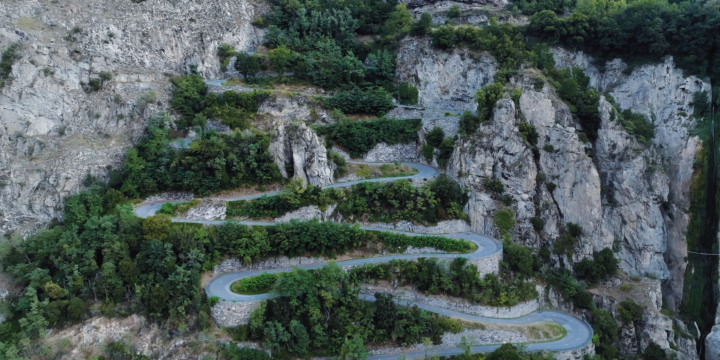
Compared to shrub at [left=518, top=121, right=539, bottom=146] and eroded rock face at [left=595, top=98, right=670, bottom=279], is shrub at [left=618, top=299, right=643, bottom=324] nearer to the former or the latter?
eroded rock face at [left=595, top=98, right=670, bottom=279]

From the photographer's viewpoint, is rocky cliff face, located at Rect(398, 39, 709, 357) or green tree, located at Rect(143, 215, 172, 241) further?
rocky cliff face, located at Rect(398, 39, 709, 357)

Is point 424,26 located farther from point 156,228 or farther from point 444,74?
point 156,228

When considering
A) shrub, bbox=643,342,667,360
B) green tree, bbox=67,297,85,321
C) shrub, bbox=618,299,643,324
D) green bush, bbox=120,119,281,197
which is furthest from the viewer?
green bush, bbox=120,119,281,197

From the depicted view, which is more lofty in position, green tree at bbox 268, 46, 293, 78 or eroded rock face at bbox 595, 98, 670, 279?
→ green tree at bbox 268, 46, 293, 78

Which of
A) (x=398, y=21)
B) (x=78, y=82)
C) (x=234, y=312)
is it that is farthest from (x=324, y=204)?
(x=398, y=21)

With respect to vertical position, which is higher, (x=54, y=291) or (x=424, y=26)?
(x=424, y=26)

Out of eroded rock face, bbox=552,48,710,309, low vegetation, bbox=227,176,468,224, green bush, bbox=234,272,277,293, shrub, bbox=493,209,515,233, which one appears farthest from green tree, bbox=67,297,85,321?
eroded rock face, bbox=552,48,710,309
